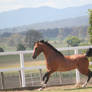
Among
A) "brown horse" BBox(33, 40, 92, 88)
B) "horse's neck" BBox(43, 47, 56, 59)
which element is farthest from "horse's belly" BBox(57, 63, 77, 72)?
"horse's neck" BBox(43, 47, 56, 59)

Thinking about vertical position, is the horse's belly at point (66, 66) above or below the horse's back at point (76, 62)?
below

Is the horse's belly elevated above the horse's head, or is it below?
below

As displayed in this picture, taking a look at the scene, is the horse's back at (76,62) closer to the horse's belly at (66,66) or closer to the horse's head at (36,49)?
the horse's belly at (66,66)

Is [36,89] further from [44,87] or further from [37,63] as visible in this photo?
[37,63]

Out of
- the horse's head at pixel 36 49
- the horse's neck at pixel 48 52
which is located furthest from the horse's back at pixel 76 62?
the horse's head at pixel 36 49

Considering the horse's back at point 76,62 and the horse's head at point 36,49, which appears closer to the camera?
the horse's head at point 36,49

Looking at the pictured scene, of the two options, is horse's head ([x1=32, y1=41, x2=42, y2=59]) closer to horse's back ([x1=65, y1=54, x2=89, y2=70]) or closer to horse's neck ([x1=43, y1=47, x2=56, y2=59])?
horse's neck ([x1=43, y1=47, x2=56, y2=59])

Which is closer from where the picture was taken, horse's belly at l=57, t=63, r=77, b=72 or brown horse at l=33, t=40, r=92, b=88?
brown horse at l=33, t=40, r=92, b=88

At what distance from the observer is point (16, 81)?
11.9 meters

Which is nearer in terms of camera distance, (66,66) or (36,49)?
(36,49)

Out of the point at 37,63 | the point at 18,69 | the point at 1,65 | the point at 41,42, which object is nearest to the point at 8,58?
the point at 1,65

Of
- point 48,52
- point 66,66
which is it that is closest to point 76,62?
point 66,66

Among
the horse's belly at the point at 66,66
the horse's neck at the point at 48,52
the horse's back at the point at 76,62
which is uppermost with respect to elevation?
the horse's neck at the point at 48,52

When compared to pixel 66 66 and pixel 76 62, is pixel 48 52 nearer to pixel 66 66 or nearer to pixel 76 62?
pixel 66 66
